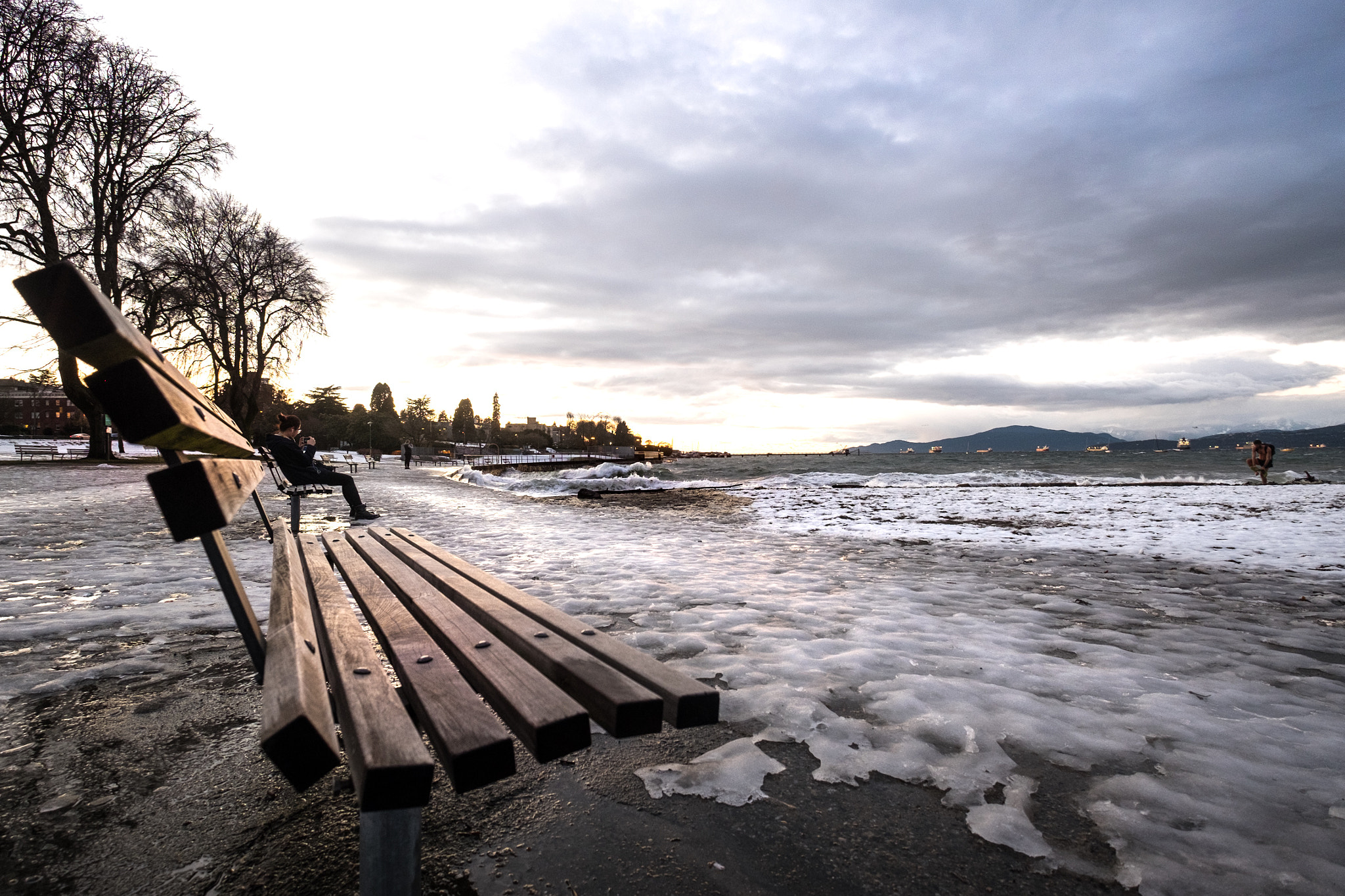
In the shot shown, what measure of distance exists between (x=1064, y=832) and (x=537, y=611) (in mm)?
1764

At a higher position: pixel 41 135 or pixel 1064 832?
pixel 41 135

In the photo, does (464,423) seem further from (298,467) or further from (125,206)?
(298,467)

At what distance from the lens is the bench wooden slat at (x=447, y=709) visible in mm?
1125

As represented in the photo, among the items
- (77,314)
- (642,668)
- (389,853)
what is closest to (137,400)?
(77,314)

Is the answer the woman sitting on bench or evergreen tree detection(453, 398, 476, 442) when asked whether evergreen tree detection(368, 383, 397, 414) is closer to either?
evergreen tree detection(453, 398, 476, 442)

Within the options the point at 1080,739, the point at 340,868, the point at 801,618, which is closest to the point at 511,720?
the point at 340,868

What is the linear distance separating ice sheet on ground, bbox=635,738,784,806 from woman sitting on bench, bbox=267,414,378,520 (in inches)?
263

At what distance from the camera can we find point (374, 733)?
3.79 feet

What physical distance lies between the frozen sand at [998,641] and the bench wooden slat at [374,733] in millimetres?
1548

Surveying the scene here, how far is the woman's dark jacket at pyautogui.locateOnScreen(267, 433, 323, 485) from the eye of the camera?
7.23 metres

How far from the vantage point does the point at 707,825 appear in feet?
6.13

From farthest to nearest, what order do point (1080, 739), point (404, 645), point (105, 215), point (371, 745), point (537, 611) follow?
point (105, 215), point (1080, 739), point (537, 611), point (404, 645), point (371, 745)

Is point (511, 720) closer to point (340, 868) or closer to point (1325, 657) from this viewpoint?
point (340, 868)

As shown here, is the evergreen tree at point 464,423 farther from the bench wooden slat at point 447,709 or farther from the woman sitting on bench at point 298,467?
the bench wooden slat at point 447,709
